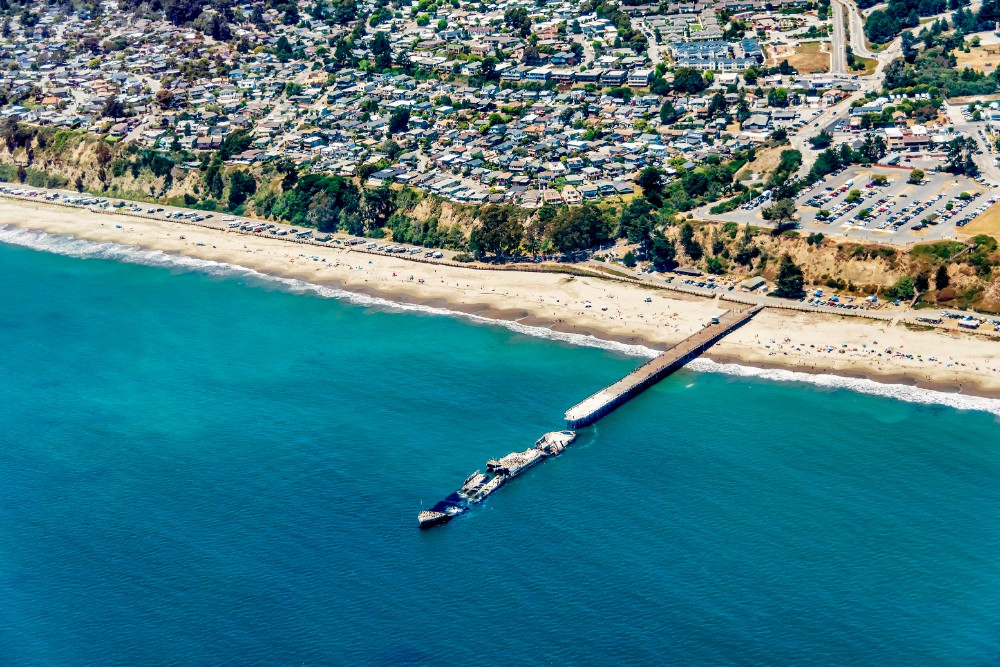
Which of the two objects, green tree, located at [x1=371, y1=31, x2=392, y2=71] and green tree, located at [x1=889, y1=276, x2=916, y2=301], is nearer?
green tree, located at [x1=889, y1=276, x2=916, y2=301]

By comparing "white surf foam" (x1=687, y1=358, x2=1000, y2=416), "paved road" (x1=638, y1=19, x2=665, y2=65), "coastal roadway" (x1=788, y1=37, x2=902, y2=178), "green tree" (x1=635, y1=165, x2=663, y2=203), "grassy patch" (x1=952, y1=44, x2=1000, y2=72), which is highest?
"paved road" (x1=638, y1=19, x2=665, y2=65)

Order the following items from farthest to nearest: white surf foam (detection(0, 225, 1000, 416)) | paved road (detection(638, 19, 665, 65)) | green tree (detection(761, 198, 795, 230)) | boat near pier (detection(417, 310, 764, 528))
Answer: paved road (detection(638, 19, 665, 65)) → green tree (detection(761, 198, 795, 230)) → white surf foam (detection(0, 225, 1000, 416)) → boat near pier (detection(417, 310, 764, 528))

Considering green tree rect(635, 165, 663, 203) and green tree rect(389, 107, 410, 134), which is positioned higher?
green tree rect(389, 107, 410, 134)

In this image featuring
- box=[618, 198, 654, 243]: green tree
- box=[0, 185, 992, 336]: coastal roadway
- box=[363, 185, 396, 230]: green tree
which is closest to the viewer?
box=[0, 185, 992, 336]: coastal roadway

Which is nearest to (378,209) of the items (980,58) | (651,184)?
(651,184)

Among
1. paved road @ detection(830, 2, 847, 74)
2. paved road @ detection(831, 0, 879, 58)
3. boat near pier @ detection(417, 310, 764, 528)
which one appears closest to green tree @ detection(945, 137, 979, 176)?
boat near pier @ detection(417, 310, 764, 528)

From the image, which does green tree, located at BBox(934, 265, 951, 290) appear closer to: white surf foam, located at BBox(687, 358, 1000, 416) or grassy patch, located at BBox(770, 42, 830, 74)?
white surf foam, located at BBox(687, 358, 1000, 416)

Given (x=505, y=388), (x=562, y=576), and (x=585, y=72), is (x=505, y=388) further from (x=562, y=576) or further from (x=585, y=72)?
(x=585, y=72)

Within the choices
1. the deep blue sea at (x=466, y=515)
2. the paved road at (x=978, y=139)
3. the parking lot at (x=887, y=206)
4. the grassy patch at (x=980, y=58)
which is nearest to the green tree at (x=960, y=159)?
the paved road at (x=978, y=139)
